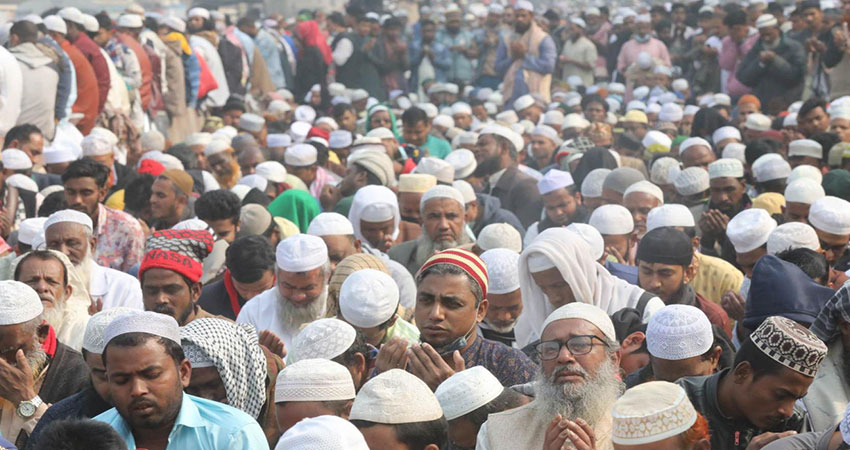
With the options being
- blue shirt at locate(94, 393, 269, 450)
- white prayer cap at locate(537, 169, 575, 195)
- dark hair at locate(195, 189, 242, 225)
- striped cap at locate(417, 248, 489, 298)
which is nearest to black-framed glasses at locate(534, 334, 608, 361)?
striped cap at locate(417, 248, 489, 298)

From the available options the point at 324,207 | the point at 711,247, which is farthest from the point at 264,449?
the point at 324,207

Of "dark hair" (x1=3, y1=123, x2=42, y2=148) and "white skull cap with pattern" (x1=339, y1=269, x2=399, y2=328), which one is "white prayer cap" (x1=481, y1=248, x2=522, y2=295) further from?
"dark hair" (x1=3, y1=123, x2=42, y2=148)

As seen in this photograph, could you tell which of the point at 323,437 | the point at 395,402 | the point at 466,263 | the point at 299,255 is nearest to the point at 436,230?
the point at 299,255

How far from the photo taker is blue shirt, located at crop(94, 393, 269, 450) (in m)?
3.51

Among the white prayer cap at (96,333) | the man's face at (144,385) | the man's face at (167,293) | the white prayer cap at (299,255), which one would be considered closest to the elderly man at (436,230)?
the white prayer cap at (299,255)

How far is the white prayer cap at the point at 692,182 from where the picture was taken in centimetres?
838

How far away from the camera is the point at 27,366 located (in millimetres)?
4402

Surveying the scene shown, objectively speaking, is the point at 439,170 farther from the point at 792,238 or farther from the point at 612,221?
the point at 792,238

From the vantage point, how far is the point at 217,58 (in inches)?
570

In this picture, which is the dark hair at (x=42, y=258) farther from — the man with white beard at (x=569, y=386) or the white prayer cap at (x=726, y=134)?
the white prayer cap at (x=726, y=134)

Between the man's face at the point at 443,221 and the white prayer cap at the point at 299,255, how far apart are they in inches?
49.6

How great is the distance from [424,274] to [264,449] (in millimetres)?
1357

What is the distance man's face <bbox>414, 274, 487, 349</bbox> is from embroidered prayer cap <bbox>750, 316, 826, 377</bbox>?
120 cm

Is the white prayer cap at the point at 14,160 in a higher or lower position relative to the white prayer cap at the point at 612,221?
lower
